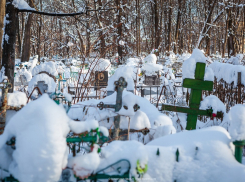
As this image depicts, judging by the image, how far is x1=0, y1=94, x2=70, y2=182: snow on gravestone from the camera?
1450 mm

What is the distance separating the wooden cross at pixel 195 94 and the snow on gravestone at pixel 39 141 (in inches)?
104

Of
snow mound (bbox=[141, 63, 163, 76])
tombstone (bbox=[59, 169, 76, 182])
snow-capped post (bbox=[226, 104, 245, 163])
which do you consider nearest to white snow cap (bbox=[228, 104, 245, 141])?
snow-capped post (bbox=[226, 104, 245, 163])

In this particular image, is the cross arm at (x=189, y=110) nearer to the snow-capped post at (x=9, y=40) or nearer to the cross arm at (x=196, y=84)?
the cross arm at (x=196, y=84)

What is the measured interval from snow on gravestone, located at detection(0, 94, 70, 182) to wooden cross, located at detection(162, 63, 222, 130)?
2636 millimetres

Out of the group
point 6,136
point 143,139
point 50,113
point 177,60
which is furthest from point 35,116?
point 177,60

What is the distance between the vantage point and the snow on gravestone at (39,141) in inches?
57.1

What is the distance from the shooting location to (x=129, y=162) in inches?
66.4

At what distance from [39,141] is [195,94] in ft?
9.78

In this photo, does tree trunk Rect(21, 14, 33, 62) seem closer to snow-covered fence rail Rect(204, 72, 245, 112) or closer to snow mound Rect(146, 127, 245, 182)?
snow-covered fence rail Rect(204, 72, 245, 112)

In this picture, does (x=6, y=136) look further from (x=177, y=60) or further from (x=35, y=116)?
(x=177, y=60)

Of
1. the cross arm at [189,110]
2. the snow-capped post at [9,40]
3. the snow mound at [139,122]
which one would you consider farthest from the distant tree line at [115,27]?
the snow mound at [139,122]

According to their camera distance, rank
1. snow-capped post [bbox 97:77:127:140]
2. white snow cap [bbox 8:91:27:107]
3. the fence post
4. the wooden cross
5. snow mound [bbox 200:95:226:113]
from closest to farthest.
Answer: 1. the fence post
2. white snow cap [bbox 8:91:27:107]
3. snow-capped post [bbox 97:77:127:140]
4. the wooden cross
5. snow mound [bbox 200:95:226:113]

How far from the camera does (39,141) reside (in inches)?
57.6

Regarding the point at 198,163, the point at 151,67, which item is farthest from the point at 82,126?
the point at 151,67
